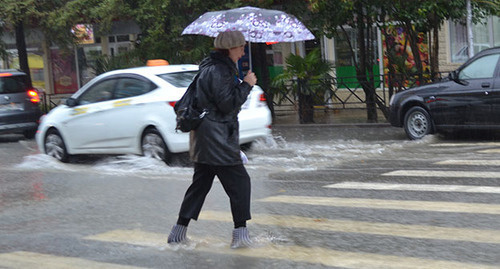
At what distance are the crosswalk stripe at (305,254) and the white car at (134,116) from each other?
4.52 m

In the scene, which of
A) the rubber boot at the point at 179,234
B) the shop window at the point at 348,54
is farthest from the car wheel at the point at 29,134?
the rubber boot at the point at 179,234

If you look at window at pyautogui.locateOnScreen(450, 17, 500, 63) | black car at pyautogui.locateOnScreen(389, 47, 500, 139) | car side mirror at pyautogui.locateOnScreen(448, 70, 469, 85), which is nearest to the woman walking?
black car at pyautogui.locateOnScreen(389, 47, 500, 139)

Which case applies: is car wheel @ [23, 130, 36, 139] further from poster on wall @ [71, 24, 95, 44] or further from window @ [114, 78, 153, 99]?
window @ [114, 78, 153, 99]

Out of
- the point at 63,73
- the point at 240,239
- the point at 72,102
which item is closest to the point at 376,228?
the point at 240,239

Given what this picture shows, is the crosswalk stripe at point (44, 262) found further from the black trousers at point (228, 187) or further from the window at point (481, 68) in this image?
the window at point (481, 68)

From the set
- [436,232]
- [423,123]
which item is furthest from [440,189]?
[423,123]

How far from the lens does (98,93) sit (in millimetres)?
12609

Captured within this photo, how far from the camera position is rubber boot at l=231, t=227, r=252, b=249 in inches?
241

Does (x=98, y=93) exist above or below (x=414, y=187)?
above

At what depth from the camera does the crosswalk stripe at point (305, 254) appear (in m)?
5.38

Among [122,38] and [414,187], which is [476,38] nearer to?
[414,187]

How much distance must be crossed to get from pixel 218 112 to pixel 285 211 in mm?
2107

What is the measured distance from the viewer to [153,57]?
70.9 feet

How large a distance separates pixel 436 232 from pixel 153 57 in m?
16.2
